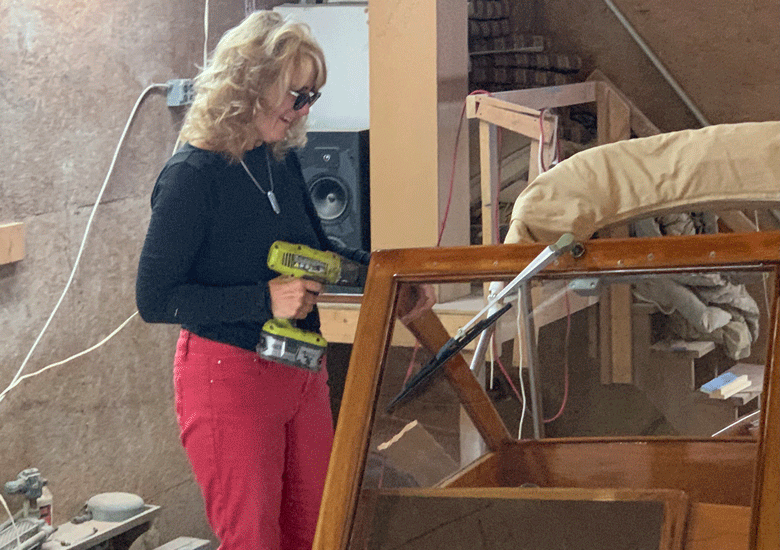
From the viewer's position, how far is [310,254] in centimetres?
189

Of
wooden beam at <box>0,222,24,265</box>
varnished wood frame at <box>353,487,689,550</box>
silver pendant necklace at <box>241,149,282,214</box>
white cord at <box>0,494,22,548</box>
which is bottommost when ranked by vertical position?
→ white cord at <box>0,494,22,548</box>

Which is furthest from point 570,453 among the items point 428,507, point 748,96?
point 748,96

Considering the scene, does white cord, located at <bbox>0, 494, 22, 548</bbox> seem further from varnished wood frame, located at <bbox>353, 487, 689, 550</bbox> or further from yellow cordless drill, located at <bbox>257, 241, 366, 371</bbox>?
varnished wood frame, located at <bbox>353, 487, 689, 550</bbox>

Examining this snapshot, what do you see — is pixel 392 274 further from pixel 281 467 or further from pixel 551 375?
pixel 281 467

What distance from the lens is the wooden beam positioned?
2.57 m

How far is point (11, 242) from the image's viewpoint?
261cm

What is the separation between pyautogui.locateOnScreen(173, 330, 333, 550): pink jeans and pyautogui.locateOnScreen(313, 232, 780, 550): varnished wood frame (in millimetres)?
689

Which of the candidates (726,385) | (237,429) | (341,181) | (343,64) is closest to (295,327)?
(237,429)

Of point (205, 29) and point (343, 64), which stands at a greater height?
point (205, 29)

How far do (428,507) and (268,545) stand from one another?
0.89 metres

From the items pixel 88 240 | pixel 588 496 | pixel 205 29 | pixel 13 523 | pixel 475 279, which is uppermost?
pixel 205 29

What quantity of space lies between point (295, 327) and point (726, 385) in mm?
909

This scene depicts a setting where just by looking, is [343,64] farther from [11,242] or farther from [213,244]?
[213,244]

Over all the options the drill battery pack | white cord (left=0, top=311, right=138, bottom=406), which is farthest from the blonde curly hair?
white cord (left=0, top=311, right=138, bottom=406)
